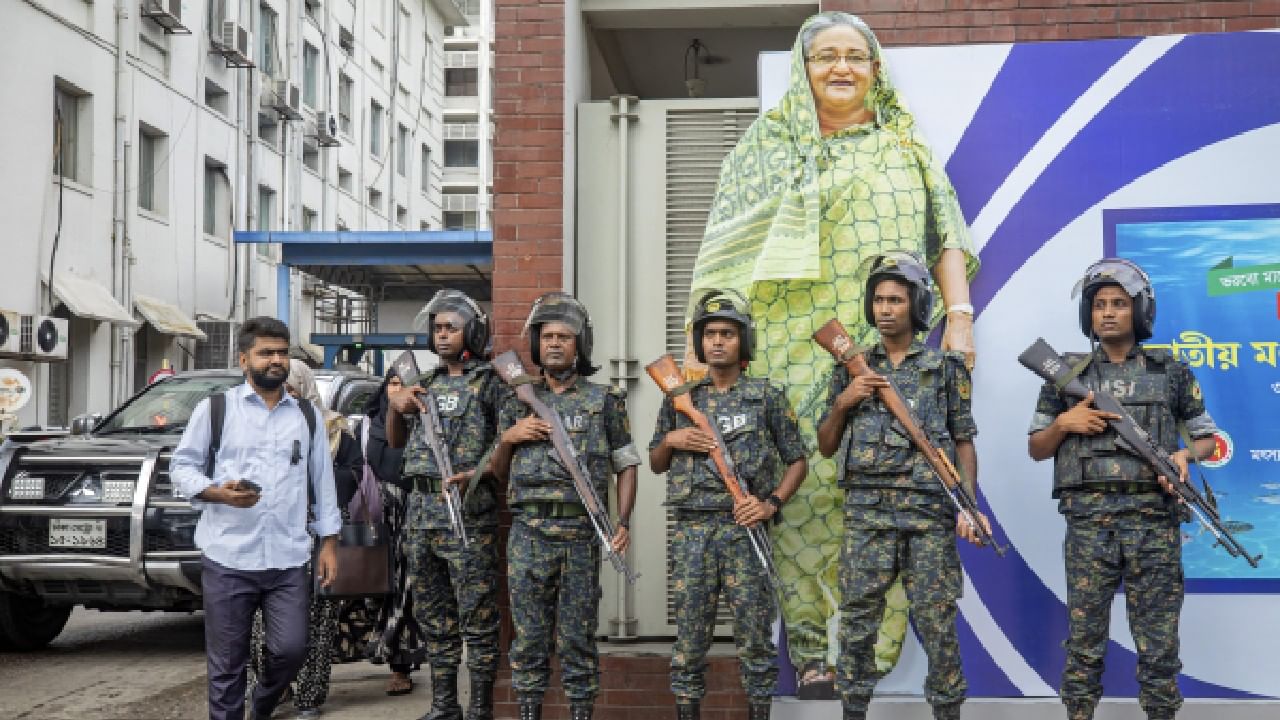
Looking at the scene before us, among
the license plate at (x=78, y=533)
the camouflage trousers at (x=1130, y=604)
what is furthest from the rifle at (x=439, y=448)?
the license plate at (x=78, y=533)

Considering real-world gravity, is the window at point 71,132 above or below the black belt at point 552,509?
above

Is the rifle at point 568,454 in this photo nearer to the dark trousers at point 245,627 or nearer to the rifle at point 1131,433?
the dark trousers at point 245,627

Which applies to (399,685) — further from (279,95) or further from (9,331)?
(279,95)

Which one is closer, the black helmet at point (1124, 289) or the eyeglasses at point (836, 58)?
Answer: the black helmet at point (1124, 289)

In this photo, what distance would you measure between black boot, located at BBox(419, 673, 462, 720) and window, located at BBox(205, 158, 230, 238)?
2159 cm

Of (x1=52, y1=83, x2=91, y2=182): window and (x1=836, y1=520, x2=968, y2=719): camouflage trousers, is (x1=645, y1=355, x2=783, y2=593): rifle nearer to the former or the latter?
(x1=836, y1=520, x2=968, y2=719): camouflage trousers

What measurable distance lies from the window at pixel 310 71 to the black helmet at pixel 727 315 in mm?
28055

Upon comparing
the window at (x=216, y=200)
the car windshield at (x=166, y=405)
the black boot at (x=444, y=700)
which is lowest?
the black boot at (x=444, y=700)

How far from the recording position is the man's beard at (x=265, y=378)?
546 centimetres

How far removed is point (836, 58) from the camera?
6.11 meters

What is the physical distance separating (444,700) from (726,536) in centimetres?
156

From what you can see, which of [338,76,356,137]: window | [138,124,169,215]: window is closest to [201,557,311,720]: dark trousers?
[138,124,169,215]: window

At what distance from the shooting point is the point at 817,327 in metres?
6.13

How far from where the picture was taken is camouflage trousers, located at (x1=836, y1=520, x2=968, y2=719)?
527 centimetres
